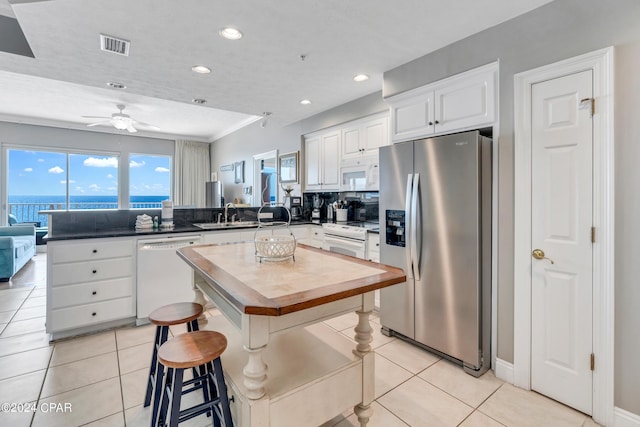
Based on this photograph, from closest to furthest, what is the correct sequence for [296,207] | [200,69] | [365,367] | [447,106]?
[365,367], [447,106], [200,69], [296,207]

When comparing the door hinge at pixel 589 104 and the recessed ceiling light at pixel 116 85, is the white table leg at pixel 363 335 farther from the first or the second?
the recessed ceiling light at pixel 116 85

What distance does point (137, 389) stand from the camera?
2.05 meters

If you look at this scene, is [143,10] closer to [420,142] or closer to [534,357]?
[420,142]

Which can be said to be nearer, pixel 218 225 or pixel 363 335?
pixel 363 335

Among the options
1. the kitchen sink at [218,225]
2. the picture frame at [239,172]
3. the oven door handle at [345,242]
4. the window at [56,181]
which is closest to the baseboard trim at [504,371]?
the oven door handle at [345,242]

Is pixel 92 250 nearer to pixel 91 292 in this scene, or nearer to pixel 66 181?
pixel 91 292

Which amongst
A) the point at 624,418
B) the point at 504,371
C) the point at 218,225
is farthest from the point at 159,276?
the point at 624,418

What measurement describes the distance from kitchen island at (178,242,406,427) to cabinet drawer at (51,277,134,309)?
1654 mm

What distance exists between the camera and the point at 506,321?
216cm

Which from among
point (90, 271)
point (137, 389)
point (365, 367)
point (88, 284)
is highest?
point (90, 271)

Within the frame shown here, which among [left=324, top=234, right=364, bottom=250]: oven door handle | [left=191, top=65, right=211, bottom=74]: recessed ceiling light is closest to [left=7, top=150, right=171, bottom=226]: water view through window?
[left=191, top=65, right=211, bottom=74]: recessed ceiling light

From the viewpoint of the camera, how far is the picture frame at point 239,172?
6380 mm

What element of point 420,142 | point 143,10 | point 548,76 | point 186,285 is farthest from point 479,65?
point 186,285

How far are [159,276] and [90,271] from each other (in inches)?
23.1
